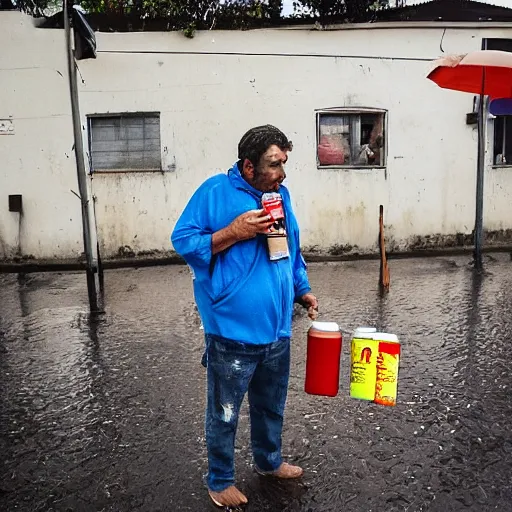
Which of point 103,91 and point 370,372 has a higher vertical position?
point 103,91

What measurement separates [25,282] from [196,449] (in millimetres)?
6155

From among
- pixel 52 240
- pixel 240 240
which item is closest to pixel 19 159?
pixel 52 240

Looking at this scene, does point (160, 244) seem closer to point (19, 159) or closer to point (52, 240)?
point (52, 240)

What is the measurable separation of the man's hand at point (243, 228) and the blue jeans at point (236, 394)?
1.49 feet

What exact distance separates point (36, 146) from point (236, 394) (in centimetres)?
772

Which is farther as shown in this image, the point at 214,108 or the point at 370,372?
the point at 214,108

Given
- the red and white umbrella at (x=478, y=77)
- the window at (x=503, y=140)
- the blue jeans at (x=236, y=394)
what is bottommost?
the blue jeans at (x=236, y=394)

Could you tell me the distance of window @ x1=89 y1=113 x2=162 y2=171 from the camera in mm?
9289

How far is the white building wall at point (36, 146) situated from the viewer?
885 centimetres

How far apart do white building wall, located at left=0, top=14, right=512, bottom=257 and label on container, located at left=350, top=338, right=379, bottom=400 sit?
710 cm

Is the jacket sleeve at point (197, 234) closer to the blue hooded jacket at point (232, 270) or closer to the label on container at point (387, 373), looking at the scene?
the blue hooded jacket at point (232, 270)

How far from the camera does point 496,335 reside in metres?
5.36

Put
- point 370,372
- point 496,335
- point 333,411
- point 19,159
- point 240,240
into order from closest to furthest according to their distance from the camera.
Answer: point 240,240
point 370,372
point 333,411
point 496,335
point 19,159

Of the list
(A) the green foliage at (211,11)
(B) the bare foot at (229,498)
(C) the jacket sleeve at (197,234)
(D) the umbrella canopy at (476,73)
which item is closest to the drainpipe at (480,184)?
(D) the umbrella canopy at (476,73)
